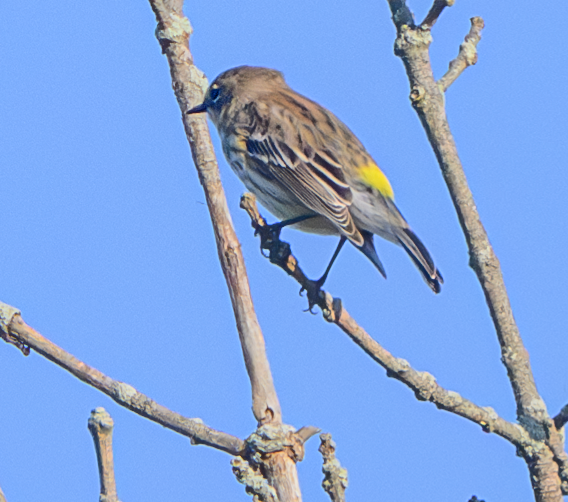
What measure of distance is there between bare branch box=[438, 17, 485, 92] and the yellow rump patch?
1.94 meters

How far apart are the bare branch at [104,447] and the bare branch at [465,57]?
240 centimetres

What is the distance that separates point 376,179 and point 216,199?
10.7 ft

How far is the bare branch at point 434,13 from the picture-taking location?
3910 mm

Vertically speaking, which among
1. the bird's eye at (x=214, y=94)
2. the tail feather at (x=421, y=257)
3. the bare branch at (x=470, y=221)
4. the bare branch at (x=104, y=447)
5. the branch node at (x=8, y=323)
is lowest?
the bare branch at (x=104, y=447)

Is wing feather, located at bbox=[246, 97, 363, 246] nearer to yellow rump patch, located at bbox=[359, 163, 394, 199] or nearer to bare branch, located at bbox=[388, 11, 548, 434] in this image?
yellow rump patch, located at bbox=[359, 163, 394, 199]

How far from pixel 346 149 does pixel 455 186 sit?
2.84 meters

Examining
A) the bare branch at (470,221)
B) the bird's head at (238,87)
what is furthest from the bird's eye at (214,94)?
the bare branch at (470,221)

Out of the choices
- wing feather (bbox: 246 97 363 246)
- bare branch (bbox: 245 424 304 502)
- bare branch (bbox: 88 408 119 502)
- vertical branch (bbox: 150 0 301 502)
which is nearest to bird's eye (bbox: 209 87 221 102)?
wing feather (bbox: 246 97 363 246)

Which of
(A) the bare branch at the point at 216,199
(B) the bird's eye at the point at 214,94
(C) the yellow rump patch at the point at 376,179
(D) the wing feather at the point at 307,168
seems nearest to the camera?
(A) the bare branch at the point at 216,199

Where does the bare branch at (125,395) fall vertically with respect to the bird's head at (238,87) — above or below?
below

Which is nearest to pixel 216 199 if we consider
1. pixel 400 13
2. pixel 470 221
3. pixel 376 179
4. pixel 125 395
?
pixel 125 395

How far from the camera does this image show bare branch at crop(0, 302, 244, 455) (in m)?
2.76

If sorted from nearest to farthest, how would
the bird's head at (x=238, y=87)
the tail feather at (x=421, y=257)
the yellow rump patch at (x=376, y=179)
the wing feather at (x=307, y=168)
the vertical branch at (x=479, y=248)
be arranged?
the vertical branch at (x=479, y=248) < the tail feather at (x=421, y=257) < the wing feather at (x=307, y=168) < the yellow rump patch at (x=376, y=179) < the bird's head at (x=238, y=87)

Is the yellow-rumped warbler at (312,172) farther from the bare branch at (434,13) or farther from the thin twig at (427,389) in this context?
the bare branch at (434,13)
